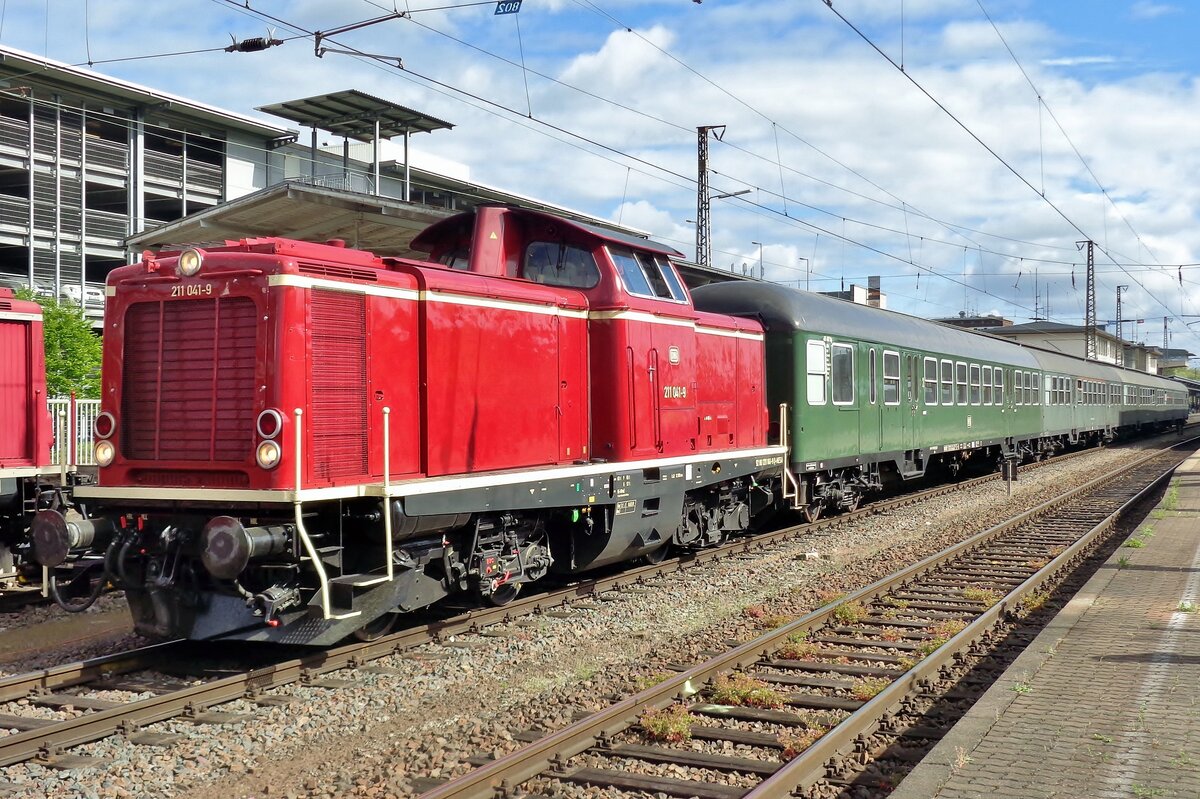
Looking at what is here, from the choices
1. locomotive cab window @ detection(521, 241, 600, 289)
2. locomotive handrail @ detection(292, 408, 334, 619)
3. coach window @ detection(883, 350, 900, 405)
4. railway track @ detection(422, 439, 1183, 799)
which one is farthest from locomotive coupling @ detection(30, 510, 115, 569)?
coach window @ detection(883, 350, 900, 405)

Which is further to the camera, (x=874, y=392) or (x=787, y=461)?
(x=874, y=392)

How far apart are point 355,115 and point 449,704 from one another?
28352 mm

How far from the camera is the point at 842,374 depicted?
15656 millimetres

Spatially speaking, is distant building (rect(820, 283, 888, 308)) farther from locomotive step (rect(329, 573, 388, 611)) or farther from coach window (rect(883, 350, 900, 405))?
locomotive step (rect(329, 573, 388, 611))

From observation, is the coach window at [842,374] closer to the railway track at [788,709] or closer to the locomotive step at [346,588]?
the railway track at [788,709]

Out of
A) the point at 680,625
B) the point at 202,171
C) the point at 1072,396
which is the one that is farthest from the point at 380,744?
the point at 202,171

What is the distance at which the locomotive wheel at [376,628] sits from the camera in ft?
25.8

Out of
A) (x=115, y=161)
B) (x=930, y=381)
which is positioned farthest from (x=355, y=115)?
(x=930, y=381)

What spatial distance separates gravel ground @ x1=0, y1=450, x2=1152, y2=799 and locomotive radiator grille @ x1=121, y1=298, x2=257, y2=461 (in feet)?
6.25

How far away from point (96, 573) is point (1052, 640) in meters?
7.71

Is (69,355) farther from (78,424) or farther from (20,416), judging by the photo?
(20,416)

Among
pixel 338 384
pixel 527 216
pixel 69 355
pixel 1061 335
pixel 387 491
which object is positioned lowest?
pixel 387 491

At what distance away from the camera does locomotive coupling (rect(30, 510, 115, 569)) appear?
705cm

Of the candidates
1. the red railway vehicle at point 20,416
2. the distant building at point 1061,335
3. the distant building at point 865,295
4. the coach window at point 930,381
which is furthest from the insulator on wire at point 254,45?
the distant building at point 1061,335
